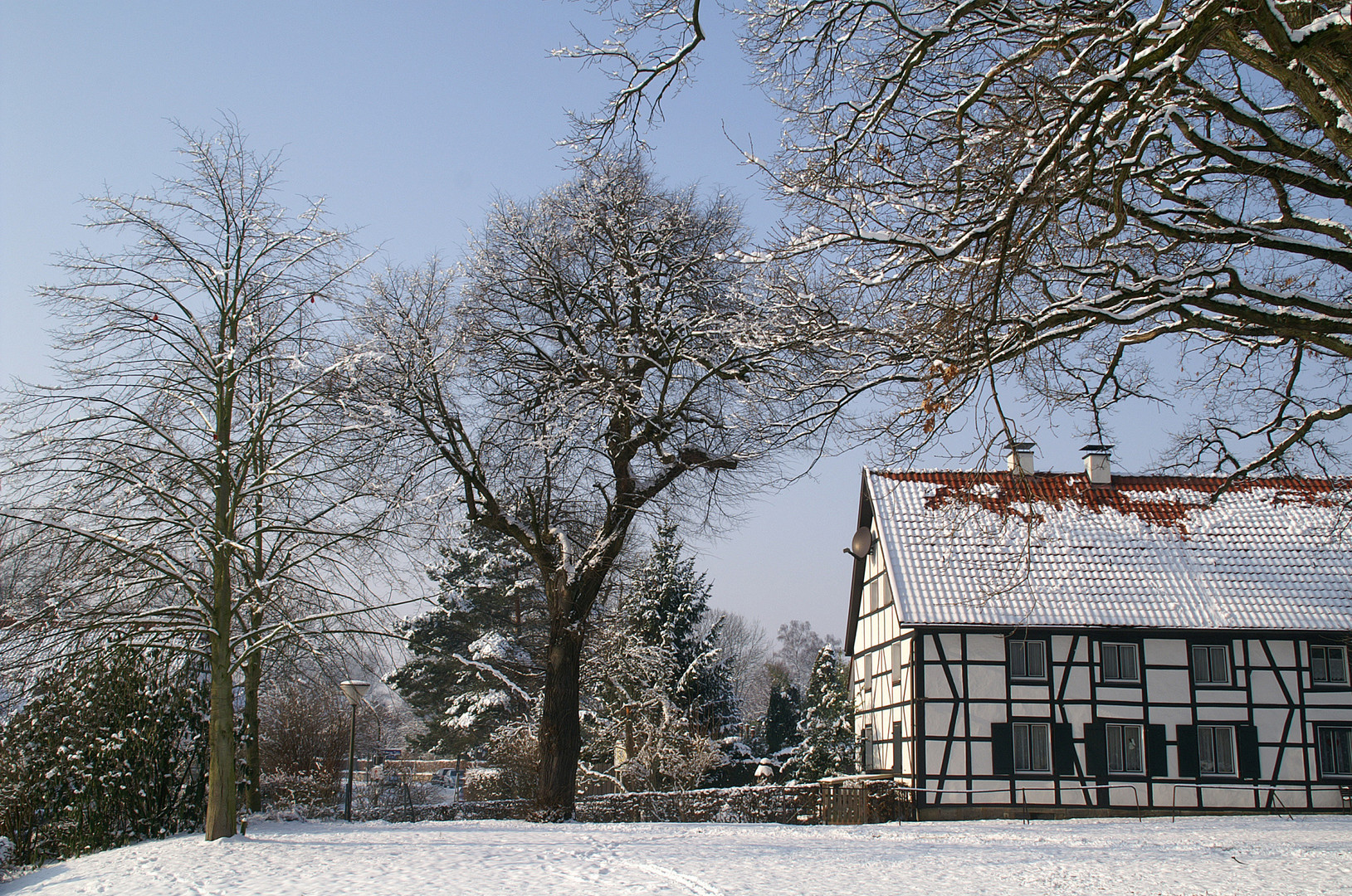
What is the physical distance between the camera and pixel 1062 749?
1944 centimetres

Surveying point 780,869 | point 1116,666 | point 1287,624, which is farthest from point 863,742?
point 780,869

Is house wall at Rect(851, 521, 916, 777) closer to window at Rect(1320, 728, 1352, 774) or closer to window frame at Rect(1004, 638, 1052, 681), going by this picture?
window frame at Rect(1004, 638, 1052, 681)

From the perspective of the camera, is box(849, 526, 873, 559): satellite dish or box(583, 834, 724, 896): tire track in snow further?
box(849, 526, 873, 559): satellite dish

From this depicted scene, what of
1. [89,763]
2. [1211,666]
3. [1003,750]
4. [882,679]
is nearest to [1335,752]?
[1211,666]

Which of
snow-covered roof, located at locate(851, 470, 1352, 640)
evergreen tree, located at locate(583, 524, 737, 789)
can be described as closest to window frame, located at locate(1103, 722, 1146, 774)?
snow-covered roof, located at locate(851, 470, 1352, 640)

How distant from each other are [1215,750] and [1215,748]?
3 cm

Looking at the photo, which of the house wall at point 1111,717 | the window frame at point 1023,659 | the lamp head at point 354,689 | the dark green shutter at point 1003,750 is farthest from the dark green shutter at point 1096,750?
the lamp head at point 354,689

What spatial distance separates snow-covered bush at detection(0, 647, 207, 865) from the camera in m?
12.0

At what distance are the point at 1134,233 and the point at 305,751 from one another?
20551 millimetres

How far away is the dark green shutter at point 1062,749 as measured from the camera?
19.3m

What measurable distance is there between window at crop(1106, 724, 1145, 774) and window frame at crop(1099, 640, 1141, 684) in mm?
915

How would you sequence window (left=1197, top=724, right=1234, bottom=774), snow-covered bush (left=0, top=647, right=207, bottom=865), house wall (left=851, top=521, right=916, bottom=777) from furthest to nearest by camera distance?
house wall (left=851, top=521, right=916, bottom=777) → window (left=1197, top=724, right=1234, bottom=774) → snow-covered bush (left=0, top=647, right=207, bottom=865)

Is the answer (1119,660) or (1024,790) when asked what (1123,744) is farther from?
(1024,790)

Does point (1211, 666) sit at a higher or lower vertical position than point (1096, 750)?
higher
